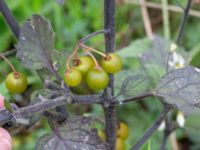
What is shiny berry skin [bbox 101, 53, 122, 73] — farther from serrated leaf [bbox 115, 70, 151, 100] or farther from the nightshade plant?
serrated leaf [bbox 115, 70, 151, 100]

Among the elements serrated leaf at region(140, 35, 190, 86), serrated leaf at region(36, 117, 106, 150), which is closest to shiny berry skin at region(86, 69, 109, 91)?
serrated leaf at region(36, 117, 106, 150)

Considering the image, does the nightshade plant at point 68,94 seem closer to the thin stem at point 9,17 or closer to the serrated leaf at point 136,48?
the thin stem at point 9,17

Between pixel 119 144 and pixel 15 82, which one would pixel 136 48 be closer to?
pixel 119 144

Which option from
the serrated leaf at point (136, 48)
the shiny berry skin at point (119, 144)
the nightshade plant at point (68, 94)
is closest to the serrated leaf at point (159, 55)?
the serrated leaf at point (136, 48)

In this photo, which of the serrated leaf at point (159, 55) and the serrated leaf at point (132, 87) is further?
the serrated leaf at point (159, 55)

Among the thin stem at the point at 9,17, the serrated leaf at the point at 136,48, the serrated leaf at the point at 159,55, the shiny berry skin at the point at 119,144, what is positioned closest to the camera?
the thin stem at the point at 9,17

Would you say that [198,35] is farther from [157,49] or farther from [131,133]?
[157,49]

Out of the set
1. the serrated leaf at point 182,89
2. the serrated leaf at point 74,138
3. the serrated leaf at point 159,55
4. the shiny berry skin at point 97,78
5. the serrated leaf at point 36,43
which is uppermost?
the serrated leaf at point 36,43
